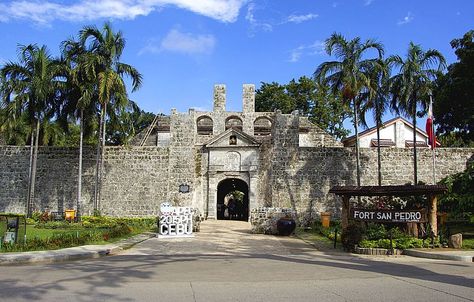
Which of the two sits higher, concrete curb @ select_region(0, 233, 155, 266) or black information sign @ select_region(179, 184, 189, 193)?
black information sign @ select_region(179, 184, 189, 193)

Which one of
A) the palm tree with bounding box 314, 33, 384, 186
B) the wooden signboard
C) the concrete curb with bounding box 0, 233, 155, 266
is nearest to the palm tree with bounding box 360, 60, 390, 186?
the palm tree with bounding box 314, 33, 384, 186

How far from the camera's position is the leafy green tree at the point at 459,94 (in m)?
18.2

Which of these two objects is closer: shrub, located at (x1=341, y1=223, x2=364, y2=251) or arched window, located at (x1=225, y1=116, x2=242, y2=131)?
shrub, located at (x1=341, y1=223, x2=364, y2=251)

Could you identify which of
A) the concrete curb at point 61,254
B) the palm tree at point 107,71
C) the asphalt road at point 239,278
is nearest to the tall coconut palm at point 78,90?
the palm tree at point 107,71

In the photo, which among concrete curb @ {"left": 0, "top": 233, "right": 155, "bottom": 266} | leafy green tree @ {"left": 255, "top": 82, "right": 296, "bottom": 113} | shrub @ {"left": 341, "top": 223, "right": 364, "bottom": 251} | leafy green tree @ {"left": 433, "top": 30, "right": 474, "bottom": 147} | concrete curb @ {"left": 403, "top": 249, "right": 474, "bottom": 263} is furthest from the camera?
leafy green tree @ {"left": 255, "top": 82, "right": 296, "bottom": 113}

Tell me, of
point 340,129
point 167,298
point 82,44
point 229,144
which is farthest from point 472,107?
point 340,129

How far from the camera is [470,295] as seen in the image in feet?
20.1

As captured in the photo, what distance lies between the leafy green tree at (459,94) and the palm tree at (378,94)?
2382mm

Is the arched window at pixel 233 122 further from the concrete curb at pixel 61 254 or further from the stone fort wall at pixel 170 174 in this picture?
the concrete curb at pixel 61 254

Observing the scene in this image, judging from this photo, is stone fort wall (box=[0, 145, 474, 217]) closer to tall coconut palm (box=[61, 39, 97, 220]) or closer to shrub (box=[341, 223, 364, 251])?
tall coconut palm (box=[61, 39, 97, 220])

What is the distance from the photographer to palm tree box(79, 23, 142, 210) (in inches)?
827

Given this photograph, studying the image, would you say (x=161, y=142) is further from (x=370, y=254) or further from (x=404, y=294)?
(x=404, y=294)

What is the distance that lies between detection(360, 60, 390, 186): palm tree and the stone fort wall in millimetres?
2121

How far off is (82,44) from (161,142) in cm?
1503
